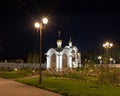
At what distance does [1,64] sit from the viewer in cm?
7188

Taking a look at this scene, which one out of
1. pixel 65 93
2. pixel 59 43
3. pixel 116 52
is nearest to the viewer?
pixel 65 93

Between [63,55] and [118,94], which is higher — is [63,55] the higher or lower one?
the higher one

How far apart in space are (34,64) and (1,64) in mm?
6945

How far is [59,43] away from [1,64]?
46.7ft

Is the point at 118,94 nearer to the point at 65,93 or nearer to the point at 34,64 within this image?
the point at 65,93

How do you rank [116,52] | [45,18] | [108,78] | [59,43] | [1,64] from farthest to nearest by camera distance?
[116,52], [59,43], [1,64], [108,78], [45,18]

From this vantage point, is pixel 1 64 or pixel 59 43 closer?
pixel 1 64

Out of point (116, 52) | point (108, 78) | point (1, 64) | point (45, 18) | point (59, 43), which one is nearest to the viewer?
point (45, 18)

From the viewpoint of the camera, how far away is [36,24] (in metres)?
25.2

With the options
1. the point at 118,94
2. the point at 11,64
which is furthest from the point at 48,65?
the point at 118,94

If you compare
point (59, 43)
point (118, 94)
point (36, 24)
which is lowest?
point (118, 94)

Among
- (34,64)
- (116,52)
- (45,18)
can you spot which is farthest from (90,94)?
(116,52)

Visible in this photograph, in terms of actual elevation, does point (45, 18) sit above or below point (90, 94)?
above

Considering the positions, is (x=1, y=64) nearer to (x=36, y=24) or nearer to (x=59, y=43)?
→ (x=59, y=43)
